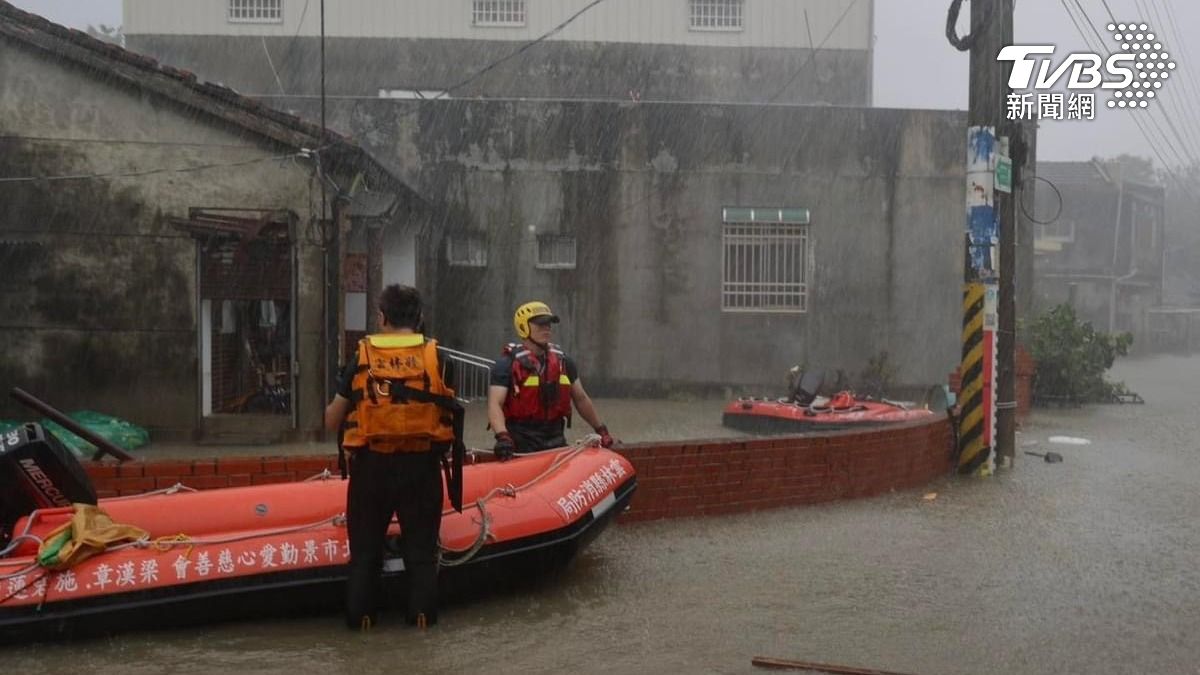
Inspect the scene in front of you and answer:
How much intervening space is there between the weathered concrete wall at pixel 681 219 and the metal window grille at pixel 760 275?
0.59 ft

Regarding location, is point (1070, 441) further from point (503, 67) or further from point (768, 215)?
point (503, 67)

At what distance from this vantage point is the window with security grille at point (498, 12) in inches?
1094

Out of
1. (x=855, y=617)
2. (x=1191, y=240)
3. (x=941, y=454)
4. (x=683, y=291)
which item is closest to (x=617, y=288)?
(x=683, y=291)

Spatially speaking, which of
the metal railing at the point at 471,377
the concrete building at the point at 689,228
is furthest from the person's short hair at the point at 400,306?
the concrete building at the point at 689,228

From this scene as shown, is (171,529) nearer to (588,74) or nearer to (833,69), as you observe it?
(588,74)

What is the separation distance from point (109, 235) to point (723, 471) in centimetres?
828

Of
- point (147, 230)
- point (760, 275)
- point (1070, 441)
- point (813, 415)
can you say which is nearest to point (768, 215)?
point (760, 275)

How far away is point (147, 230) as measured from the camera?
1383cm

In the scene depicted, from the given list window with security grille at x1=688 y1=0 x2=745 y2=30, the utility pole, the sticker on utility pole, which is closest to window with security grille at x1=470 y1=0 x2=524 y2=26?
window with security grille at x1=688 y1=0 x2=745 y2=30

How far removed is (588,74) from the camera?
27609mm

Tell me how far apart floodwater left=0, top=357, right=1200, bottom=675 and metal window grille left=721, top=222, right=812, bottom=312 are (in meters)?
11.1

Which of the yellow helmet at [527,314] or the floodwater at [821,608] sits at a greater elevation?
the yellow helmet at [527,314]

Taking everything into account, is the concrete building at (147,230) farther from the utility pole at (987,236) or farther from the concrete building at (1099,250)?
the concrete building at (1099,250)

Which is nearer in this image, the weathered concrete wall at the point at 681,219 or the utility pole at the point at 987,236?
the utility pole at the point at 987,236
